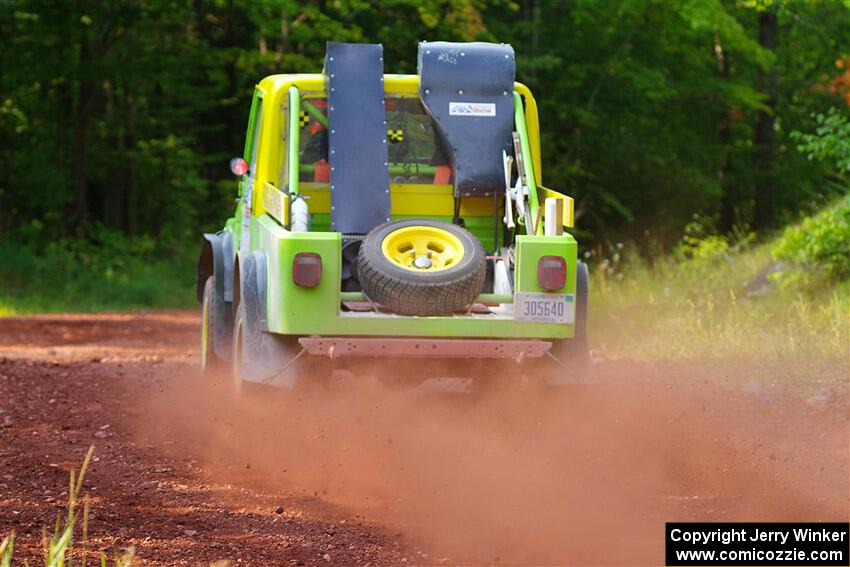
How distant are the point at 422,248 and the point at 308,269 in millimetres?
796

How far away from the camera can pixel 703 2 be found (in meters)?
23.1

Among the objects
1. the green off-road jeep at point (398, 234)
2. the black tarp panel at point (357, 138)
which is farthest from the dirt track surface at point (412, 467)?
the black tarp panel at point (357, 138)

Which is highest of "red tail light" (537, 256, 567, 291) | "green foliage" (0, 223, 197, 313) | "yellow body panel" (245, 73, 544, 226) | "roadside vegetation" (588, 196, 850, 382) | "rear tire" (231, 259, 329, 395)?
"yellow body panel" (245, 73, 544, 226)

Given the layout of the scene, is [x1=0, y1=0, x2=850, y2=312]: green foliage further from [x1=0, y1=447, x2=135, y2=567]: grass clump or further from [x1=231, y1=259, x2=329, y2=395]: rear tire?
[x1=0, y1=447, x2=135, y2=567]: grass clump

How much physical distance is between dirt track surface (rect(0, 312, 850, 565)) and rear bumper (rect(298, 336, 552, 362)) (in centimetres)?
57

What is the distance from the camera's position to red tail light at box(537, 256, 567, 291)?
26.9 ft

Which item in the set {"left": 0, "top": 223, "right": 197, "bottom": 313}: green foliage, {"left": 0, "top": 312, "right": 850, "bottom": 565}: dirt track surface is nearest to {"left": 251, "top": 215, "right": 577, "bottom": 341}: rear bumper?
{"left": 0, "top": 312, "right": 850, "bottom": 565}: dirt track surface

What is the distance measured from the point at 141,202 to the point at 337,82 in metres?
19.2

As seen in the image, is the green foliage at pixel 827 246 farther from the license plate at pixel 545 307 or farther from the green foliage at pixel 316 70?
the green foliage at pixel 316 70

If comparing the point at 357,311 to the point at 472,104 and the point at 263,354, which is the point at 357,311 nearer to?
the point at 263,354

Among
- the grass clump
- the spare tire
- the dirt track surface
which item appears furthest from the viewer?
the spare tire

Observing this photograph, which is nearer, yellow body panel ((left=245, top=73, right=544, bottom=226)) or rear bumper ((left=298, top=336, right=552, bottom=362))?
rear bumper ((left=298, top=336, right=552, bottom=362))

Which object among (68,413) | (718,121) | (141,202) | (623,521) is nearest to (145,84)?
(141,202)

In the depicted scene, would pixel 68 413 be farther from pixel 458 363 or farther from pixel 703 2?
pixel 703 2
